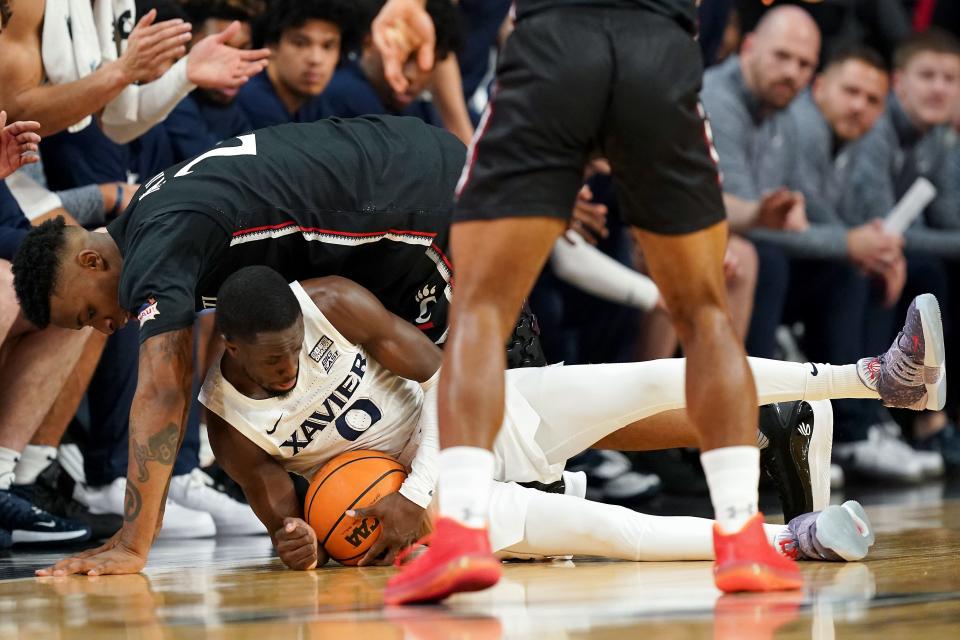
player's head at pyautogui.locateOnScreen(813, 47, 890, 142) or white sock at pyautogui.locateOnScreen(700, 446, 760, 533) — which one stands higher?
player's head at pyautogui.locateOnScreen(813, 47, 890, 142)

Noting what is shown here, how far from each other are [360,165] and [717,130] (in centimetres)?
337

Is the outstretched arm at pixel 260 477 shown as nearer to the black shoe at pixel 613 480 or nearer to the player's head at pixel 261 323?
the player's head at pixel 261 323

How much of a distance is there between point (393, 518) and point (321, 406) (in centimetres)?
36

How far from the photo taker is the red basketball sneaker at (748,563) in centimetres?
265

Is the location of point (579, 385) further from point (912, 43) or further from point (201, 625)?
point (912, 43)

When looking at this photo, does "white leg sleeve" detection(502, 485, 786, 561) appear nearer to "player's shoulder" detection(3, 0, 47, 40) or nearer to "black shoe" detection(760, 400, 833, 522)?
"black shoe" detection(760, 400, 833, 522)

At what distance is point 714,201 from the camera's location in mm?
2730

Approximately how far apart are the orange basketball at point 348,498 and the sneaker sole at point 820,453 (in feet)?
3.78

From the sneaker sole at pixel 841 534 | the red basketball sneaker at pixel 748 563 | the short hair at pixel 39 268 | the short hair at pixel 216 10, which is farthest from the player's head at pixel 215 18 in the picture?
the red basketball sneaker at pixel 748 563

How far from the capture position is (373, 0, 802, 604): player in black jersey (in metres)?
2.61

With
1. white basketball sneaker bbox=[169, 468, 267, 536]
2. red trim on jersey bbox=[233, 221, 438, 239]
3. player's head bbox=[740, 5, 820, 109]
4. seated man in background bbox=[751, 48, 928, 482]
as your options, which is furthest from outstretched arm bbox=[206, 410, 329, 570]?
player's head bbox=[740, 5, 820, 109]

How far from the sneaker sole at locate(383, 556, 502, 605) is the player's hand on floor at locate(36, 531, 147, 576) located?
1200 mm

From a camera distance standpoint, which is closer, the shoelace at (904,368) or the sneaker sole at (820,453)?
the shoelace at (904,368)

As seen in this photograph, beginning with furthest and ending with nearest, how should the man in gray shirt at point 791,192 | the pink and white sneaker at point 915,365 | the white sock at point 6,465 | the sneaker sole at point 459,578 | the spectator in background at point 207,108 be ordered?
the man in gray shirt at point 791,192, the spectator in background at point 207,108, the white sock at point 6,465, the pink and white sneaker at point 915,365, the sneaker sole at point 459,578
